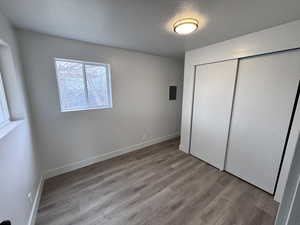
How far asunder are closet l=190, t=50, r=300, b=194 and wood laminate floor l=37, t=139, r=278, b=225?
33cm

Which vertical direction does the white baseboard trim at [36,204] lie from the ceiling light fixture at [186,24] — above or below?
below

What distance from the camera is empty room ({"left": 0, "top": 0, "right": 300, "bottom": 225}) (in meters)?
1.47

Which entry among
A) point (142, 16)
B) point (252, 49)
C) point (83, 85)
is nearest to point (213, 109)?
point (252, 49)

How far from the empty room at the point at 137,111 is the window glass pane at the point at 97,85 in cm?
2

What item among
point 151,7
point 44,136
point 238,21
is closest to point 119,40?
point 151,7

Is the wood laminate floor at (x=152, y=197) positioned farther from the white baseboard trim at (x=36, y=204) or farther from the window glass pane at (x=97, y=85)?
the window glass pane at (x=97, y=85)

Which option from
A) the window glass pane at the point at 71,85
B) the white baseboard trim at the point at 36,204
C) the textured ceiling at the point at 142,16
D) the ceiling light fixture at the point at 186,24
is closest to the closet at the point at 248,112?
the textured ceiling at the point at 142,16

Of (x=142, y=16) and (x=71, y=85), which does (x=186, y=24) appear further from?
(x=71, y=85)

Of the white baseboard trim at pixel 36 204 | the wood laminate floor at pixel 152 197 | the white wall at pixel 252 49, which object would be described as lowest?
the wood laminate floor at pixel 152 197

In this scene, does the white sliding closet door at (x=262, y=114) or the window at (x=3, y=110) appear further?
the white sliding closet door at (x=262, y=114)

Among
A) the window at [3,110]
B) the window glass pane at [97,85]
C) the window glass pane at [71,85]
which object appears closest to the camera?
the window at [3,110]

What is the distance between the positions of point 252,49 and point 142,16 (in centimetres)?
168

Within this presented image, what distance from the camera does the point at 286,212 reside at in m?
0.37

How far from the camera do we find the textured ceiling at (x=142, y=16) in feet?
4.33
